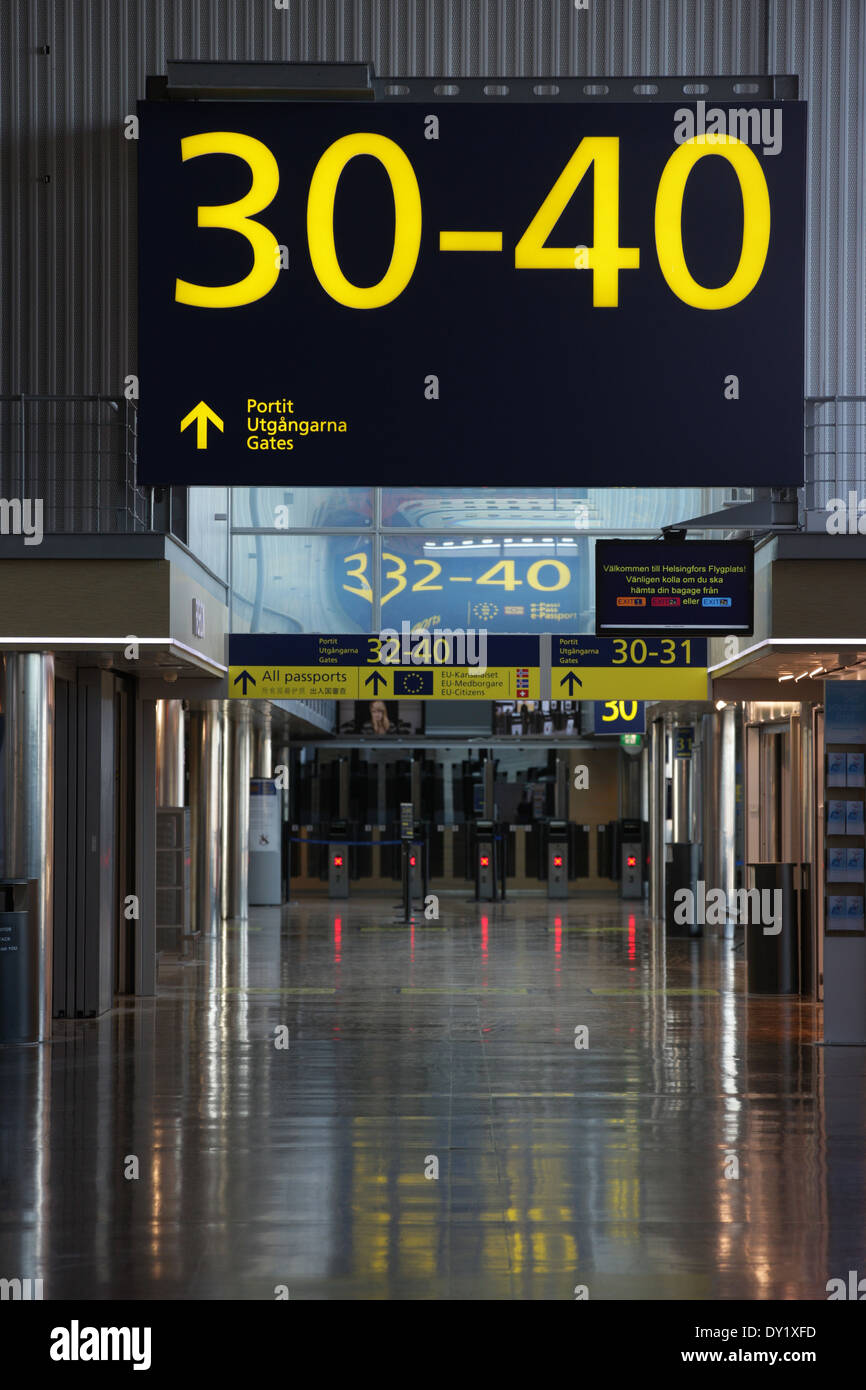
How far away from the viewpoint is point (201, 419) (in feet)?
20.4

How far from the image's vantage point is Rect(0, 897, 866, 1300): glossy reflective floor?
5.03m

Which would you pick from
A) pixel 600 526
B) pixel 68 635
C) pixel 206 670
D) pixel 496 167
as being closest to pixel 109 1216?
pixel 496 167

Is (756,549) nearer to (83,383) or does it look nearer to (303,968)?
(83,383)

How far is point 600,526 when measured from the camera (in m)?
19.6

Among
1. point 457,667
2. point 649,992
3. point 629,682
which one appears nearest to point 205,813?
point 457,667

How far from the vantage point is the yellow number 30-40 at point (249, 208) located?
6.41m

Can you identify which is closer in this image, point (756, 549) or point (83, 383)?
point (83, 383)

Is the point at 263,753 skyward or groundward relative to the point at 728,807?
skyward

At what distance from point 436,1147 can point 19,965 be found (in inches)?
157

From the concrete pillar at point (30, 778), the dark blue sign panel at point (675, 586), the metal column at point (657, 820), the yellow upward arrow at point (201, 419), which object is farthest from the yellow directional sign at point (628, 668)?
the yellow upward arrow at point (201, 419)

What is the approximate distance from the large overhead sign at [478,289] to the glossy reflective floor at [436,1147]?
2.72 meters
